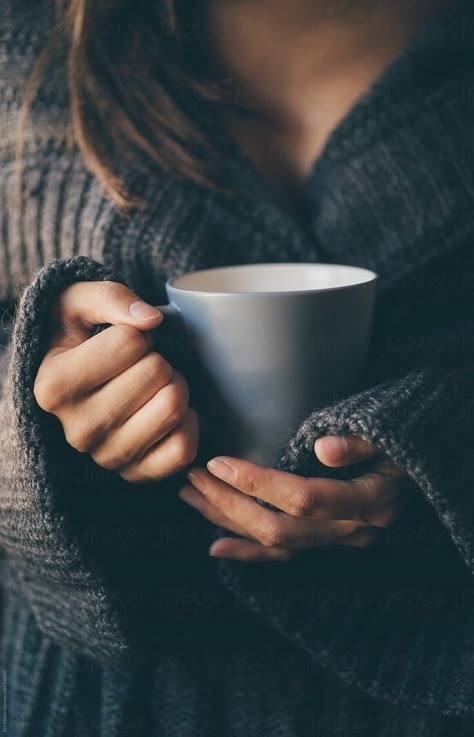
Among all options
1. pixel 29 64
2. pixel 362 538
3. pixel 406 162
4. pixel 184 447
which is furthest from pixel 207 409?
pixel 29 64

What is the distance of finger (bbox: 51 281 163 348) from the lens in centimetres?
38

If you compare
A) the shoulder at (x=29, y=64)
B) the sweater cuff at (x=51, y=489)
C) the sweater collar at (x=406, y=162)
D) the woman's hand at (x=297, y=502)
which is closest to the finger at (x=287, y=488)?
the woman's hand at (x=297, y=502)

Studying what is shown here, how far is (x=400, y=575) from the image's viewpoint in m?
0.51

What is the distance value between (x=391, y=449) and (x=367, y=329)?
0.27 feet

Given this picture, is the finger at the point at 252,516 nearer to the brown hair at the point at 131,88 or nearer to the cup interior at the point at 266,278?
the cup interior at the point at 266,278

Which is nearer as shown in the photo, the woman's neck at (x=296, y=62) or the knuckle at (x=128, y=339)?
the knuckle at (x=128, y=339)

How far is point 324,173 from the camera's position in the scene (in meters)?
0.61

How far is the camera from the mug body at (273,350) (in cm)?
38

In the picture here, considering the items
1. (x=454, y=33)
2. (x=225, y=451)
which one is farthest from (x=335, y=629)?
(x=454, y=33)

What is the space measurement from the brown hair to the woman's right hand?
0.75 feet

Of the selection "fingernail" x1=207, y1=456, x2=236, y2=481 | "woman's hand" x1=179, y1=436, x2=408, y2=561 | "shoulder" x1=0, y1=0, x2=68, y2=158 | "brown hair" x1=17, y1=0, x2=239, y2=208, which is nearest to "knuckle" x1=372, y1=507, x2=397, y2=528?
"woman's hand" x1=179, y1=436, x2=408, y2=561

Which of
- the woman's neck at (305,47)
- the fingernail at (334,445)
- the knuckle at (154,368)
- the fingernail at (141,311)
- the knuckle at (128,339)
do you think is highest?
the woman's neck at (305,47)

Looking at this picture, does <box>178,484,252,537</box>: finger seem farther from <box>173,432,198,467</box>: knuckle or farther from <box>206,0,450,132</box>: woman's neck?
<box>206,0,450,132</box>: woman's neck

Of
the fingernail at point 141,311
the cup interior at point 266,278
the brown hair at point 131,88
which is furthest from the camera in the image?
the brown hair at point 131,88
